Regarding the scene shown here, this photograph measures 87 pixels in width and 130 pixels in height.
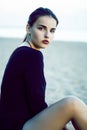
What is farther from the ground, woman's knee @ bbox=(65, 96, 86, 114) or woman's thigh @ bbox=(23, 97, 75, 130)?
woman's knee @ bbox=(65, 96, 86, 114)

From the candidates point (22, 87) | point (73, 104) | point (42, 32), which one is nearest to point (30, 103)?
point (22, 87)

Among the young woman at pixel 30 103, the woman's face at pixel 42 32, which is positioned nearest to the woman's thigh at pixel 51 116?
the young woman at pixel 30 103

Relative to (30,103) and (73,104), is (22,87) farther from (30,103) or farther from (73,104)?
(73,104)

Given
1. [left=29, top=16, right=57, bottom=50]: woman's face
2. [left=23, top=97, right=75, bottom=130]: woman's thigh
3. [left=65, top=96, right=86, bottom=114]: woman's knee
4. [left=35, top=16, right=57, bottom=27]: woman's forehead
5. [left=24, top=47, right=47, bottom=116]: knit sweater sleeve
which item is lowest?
[left=23, top=97, right=75, bottom=130]: woman's thigh

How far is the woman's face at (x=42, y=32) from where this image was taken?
123 inches

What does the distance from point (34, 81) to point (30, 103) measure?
151mm

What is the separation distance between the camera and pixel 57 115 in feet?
9.60

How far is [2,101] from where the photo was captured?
3.01 m

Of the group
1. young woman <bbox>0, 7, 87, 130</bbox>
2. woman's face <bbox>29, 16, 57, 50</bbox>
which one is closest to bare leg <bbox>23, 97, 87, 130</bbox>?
young woman <bbox>0, 7, 87, 130</bbox>

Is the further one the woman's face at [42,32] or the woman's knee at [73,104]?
the woman's face at [42,32]

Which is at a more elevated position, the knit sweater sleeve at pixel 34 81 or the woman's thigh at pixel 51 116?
the knit sweater sleeve at pixel 34 81

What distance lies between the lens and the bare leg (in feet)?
9.57

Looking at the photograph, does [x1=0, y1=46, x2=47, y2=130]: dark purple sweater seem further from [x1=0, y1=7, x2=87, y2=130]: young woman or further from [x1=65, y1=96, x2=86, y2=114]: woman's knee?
[x1=65, y1=96, x2=86, y2=114]: woman's knee

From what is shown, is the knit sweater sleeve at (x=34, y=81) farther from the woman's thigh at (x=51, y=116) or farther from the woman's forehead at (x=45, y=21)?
the woman's forehead at (x=45, y=21)
